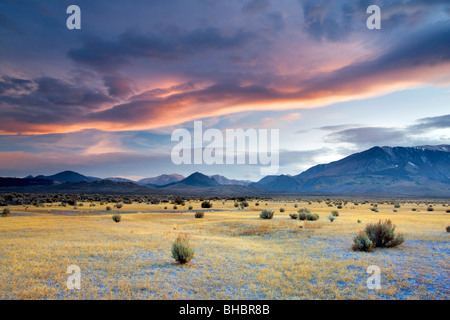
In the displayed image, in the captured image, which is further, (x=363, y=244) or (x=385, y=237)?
(x=385, y=237)

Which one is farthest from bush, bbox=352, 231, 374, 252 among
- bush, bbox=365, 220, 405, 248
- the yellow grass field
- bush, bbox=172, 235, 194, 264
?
bush, bbox=172, 235, 194, 264

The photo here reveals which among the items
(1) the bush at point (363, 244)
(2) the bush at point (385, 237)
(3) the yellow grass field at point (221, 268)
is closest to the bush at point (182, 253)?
(3) the yellow grass field at point (221, 268)

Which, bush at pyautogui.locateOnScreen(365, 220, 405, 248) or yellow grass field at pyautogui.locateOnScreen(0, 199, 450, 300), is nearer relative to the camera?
yellow grass field at pyautogui.locateOnScreen(0, 199, 450, 300)

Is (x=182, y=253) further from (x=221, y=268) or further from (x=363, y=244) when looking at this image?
(x=363, y=244)

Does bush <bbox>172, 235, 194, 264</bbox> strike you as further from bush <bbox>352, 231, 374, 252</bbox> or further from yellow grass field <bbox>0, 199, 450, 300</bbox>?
bush <bbox>352, 231, 374, 252</bbox>

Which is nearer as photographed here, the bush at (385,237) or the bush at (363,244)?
the bush at (363,244)

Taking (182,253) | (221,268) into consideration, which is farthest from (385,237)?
(182,253)

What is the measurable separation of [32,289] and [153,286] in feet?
11.6

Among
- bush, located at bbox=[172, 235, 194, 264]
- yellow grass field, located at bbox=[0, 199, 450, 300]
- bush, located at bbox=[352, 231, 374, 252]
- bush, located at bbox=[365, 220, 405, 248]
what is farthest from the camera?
bush, located at bbox=[365, 220, 405, 248]

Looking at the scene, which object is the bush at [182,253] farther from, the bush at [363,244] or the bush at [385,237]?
the bush at [385,237]
